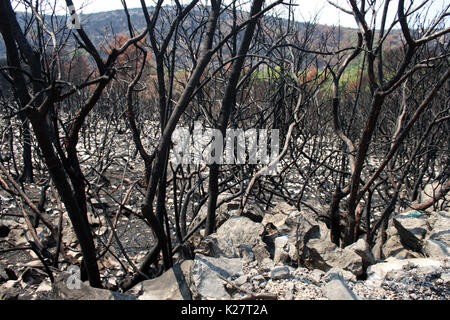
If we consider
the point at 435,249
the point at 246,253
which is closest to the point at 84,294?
the point at 246,253

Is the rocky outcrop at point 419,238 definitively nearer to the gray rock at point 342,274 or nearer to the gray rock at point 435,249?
the gray rock at point 435,249

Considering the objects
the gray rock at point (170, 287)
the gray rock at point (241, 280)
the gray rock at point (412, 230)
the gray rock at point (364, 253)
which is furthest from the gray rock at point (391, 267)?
the gray rock at point (170, 287)

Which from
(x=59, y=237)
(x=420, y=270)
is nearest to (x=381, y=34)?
(x=420, y=270)

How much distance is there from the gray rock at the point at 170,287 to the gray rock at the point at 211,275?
73mm

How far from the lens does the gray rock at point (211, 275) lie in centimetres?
174

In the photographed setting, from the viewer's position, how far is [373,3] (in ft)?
6.57

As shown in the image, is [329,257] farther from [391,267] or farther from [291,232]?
[291,232]

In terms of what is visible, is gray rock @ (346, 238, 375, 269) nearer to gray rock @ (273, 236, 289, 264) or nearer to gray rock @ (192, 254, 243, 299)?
gray rock @ (273, 236, 289, 264)

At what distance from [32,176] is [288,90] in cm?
382

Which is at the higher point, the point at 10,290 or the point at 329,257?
the point at 329,257

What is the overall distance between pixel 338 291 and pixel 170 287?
33.2 inches

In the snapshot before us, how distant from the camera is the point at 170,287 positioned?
185 cm

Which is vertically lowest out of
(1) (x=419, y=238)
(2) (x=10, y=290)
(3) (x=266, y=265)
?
(2) (x=10, y=290)

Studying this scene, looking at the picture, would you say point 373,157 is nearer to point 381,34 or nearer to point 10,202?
point 381,34
